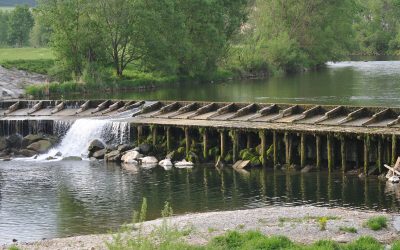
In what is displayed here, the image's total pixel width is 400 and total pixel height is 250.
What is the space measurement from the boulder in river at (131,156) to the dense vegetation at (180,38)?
42787mm

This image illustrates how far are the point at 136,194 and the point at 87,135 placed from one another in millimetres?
16858

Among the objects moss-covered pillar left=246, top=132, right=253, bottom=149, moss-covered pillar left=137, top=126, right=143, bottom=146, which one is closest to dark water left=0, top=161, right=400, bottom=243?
moss-covered pillar left=246, top=132, right=253, bottom=149

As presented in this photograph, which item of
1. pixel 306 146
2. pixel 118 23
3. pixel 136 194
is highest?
pixel 118 23

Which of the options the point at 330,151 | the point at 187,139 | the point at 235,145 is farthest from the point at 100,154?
the point at 330,151

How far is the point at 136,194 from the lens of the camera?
40.2 m

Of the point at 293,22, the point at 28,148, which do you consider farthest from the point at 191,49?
the point at 28,148

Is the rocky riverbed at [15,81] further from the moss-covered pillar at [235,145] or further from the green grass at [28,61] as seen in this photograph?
the moss-covered pillar at [235,145]

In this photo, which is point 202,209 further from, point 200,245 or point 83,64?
point 83,64

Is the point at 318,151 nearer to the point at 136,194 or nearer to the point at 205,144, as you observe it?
the point at 205,144

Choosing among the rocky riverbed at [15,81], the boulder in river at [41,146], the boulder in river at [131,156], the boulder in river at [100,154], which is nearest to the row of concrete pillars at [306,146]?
the boulder in river at [131,156]

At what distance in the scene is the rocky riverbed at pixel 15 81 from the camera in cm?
8456

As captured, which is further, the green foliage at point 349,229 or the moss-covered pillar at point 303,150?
the moss-covered pillar at point 303,150

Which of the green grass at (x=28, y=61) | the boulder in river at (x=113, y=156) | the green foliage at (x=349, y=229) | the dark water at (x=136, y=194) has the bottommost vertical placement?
the dark water at (x=136, y=194)

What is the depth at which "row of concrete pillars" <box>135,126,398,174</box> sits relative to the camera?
43.4 meters
